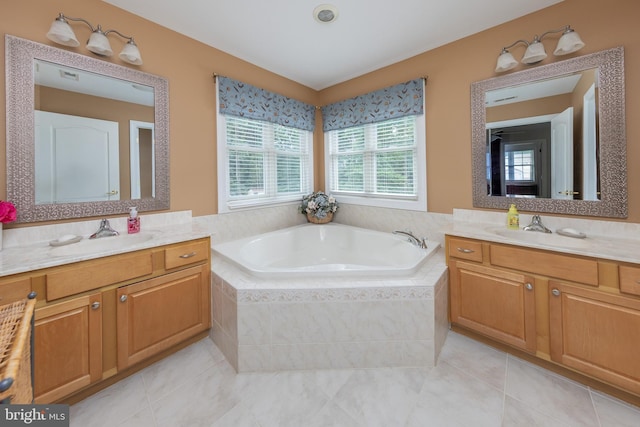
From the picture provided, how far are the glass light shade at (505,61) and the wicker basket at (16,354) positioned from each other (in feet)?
9.81

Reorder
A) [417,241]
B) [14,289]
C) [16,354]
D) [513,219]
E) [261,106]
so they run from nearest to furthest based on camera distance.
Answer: [16,354]
[14,289]
[513,219]
[417,241]
[261,106]

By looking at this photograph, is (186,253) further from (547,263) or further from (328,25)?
(547,263)

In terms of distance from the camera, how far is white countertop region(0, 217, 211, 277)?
1.32 m

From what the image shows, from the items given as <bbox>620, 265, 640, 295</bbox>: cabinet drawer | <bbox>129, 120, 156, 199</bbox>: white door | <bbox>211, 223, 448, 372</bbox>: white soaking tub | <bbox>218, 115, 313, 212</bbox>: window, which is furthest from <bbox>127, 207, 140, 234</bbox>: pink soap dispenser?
<bbox>620, 265, 640, 295</bbox>: cabinet drawer

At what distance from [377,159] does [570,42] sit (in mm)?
1744

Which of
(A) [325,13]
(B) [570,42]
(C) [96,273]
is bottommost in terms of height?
(C) [96,273]

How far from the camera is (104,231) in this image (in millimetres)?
1882

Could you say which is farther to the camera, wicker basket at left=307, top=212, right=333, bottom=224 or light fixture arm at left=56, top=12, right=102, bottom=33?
wicker basket at left=307, top=212, right=333, bottom=224

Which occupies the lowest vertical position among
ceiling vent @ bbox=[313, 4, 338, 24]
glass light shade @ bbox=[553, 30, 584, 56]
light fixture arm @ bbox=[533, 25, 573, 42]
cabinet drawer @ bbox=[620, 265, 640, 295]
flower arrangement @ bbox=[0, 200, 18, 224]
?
cabinet drawer @ bbox=[620, 265, 640, 295]

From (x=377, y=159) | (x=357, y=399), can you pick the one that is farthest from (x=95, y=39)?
(x=357, y=399)

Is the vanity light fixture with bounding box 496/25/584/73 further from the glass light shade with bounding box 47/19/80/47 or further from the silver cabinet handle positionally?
the glass light shade with bounding box 47/19/80/47

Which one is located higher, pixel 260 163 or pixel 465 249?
pixel 260 163

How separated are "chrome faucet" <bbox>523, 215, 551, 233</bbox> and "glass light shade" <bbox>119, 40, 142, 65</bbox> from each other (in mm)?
3196

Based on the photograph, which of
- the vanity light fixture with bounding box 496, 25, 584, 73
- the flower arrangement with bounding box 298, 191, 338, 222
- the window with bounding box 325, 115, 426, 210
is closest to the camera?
the vanity light fixture with bounding box 496, 25, 584, 73
